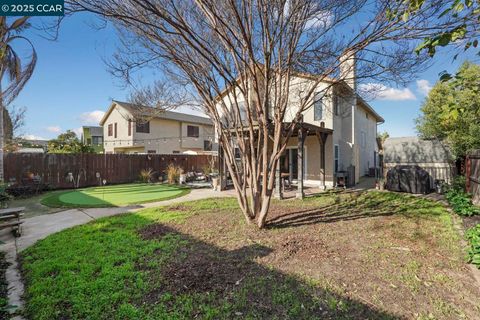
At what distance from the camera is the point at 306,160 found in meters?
13.4

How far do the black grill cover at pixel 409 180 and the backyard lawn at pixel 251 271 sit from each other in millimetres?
5137

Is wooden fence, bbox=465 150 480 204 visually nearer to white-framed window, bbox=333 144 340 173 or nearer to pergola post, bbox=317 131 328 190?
pergola post, bbox=317 131 328 190

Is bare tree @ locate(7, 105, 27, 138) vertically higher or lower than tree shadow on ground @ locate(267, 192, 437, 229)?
higher

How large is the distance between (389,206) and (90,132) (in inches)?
1445

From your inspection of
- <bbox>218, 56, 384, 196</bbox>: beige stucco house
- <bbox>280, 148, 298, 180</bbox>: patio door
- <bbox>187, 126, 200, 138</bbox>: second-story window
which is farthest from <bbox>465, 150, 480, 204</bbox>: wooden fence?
<bbox>187, 126, 200, 138</bbox>: second-story window

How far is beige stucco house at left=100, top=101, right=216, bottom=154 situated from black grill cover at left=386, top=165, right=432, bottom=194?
1434cm

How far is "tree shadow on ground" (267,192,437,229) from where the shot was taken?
619 cm

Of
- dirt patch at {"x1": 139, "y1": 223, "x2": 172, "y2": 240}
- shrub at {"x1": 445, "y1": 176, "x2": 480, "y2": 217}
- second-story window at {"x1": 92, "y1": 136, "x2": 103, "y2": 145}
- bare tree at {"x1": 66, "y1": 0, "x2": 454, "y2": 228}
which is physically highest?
second-story window at {"x1": 92, "y1": 136, "x2": 103, "y2": 145}

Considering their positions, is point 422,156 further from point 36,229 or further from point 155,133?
point 155,133

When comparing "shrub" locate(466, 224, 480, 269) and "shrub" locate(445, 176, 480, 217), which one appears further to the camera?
"shrub" locate(445, 176, 480, 217)

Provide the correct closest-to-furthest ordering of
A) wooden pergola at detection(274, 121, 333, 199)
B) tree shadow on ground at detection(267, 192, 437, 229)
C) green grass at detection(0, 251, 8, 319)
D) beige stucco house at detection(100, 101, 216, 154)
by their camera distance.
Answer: green grass at detection(0, 251, 8, 319)
tree shadow on ground at detection(267, 192, 437, 229)
wooden pergola at detection(274, 121, 333, 199)
beige stucco house at detection(100, 101, 216, 154)

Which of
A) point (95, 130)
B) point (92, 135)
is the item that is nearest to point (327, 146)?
point (92, 135)

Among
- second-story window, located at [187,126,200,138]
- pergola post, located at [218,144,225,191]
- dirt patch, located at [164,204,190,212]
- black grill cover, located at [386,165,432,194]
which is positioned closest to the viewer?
dirt patch, located at [164,204,190,212]

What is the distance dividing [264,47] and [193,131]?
23094 mm
